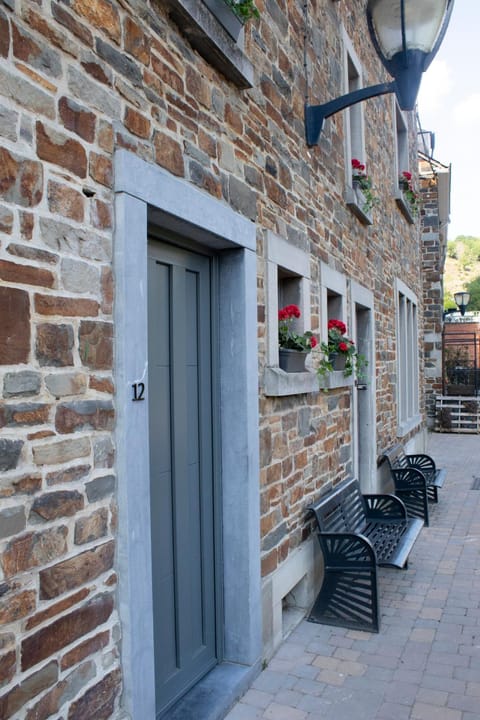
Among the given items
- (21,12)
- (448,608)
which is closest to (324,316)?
(448,608)

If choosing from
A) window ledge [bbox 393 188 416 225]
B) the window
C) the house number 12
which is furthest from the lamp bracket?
A: the window

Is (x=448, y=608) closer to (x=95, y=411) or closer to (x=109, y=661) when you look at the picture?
(x=109, y=661)

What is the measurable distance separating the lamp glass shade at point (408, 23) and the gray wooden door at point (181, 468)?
1.77 meters

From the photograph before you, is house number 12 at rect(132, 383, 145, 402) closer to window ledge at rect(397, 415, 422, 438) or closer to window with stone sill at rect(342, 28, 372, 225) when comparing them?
window with stone sill at rect(342, 28, 372, 225)

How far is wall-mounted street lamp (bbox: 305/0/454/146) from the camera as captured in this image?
3619mm

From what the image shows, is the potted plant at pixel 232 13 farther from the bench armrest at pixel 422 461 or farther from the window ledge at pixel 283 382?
the bench armrest at pixel 422 461

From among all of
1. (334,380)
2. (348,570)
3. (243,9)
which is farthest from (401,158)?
(348,570)

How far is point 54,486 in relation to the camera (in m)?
2.05

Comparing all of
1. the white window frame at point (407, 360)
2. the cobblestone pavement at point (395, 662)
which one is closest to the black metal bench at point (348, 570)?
the cobblestone pavement at point (395, 662)

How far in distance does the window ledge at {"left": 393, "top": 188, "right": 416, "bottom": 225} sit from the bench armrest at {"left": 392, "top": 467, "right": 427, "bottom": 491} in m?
4.08

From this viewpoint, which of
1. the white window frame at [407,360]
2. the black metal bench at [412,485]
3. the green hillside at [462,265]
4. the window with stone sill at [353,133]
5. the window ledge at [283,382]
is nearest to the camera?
the window ledge at [283,382]

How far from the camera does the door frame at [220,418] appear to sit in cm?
236

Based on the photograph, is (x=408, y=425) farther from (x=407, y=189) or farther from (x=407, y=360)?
(x=407, y=189)

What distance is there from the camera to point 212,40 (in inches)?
119
